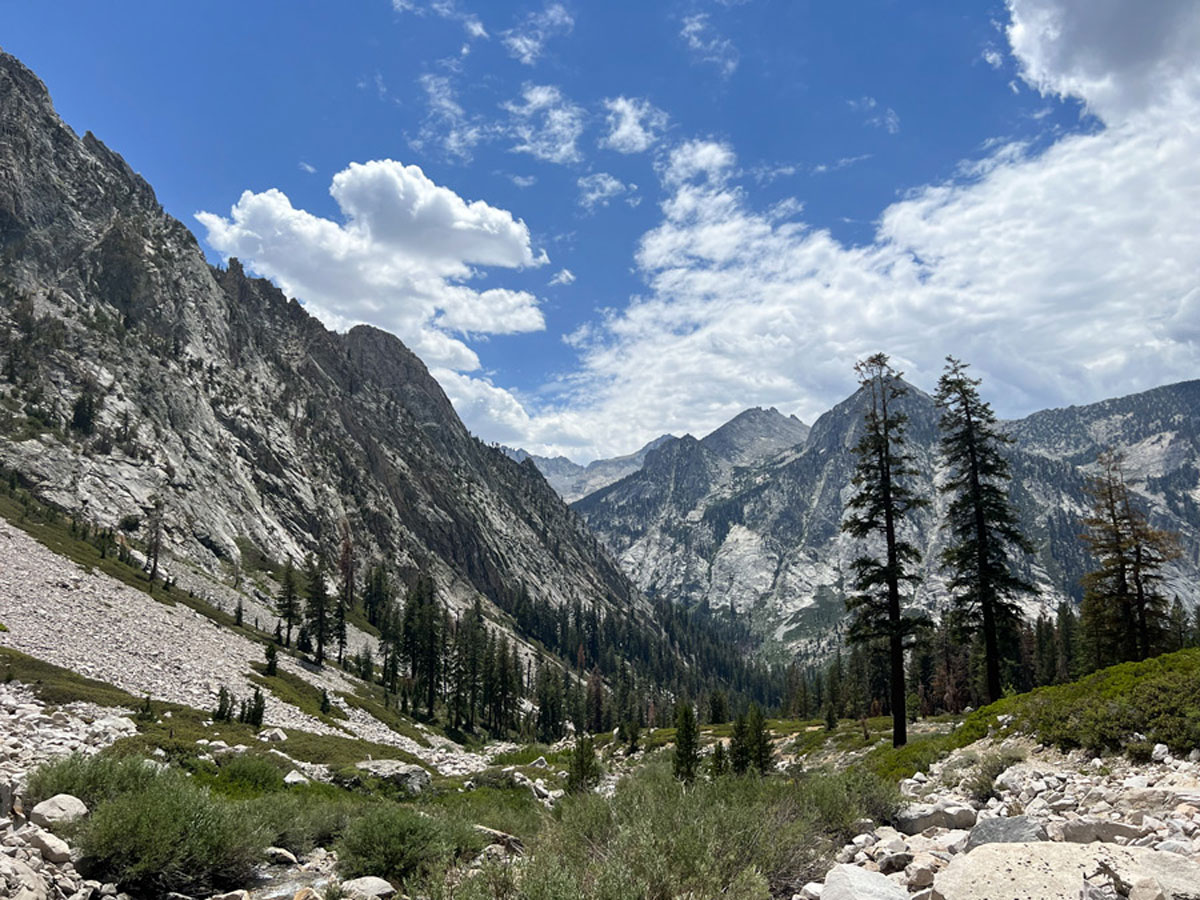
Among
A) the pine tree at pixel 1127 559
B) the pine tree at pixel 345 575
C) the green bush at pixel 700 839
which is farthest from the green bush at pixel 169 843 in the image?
the pine tree at pixel 345 575

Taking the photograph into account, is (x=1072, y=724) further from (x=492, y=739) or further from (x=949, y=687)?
(x=492, y=739)

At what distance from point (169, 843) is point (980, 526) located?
28.5m

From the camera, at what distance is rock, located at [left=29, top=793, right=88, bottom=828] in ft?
30.9

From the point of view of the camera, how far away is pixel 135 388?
118312 mm

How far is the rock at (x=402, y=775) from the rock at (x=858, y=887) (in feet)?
Result: 87.7

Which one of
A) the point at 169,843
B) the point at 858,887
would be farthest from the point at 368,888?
the point at 858,887

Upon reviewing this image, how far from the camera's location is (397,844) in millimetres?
10969

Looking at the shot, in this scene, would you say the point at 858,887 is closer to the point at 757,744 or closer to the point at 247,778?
the point at 247,778

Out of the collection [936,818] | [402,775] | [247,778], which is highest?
[936,818]

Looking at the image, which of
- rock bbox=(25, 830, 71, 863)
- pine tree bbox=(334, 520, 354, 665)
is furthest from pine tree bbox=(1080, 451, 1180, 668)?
pine tree bbox=(334, 520, 354, 665)

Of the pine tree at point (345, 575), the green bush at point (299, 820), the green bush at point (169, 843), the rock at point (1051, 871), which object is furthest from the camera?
the pine tree at point (345, 575)

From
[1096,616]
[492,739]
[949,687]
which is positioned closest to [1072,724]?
[1096,616]

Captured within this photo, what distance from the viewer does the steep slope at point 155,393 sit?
100 metres

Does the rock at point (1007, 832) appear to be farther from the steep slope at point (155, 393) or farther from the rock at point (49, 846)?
the steep slope at point (155, 393)
